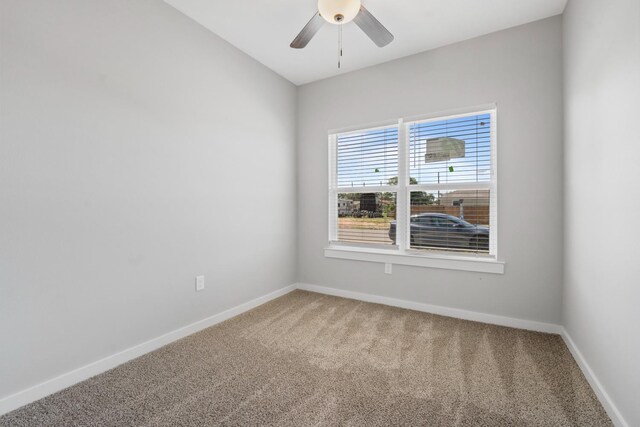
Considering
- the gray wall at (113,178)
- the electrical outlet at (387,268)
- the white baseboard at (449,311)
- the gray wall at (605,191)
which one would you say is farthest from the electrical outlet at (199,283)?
the gray wall at (605,191)

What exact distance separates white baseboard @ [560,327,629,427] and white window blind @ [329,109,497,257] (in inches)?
36.0

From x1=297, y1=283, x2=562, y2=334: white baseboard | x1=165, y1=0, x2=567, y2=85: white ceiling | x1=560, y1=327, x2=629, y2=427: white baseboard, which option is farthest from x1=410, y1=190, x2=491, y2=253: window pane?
x1=165, y1=0, x2=567, y2=85: white ceiling

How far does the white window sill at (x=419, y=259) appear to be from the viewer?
2.70m

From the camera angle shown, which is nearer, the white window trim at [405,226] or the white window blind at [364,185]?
the white window trim at [405,226]

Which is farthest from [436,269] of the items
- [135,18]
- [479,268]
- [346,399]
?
[135,18]

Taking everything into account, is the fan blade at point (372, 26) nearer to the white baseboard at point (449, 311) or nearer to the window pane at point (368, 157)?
the window pane at point (368, 157)

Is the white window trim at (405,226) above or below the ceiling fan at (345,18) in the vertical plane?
below

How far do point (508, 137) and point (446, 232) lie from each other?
1.03 meters

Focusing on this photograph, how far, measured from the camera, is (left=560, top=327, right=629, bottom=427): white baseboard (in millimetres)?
1419

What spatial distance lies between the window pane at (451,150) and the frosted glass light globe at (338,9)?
150 centimetres

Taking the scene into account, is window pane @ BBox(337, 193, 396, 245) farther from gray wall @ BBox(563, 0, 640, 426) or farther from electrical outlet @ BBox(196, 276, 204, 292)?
electrical outlet @ BBox(196, 276, 204, 292)

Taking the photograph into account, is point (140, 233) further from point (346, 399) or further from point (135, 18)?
point (346, 399)

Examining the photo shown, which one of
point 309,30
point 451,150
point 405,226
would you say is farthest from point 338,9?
point 405,226

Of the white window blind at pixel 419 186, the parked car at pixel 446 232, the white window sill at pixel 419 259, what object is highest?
the white window blind at pixel 419 186
